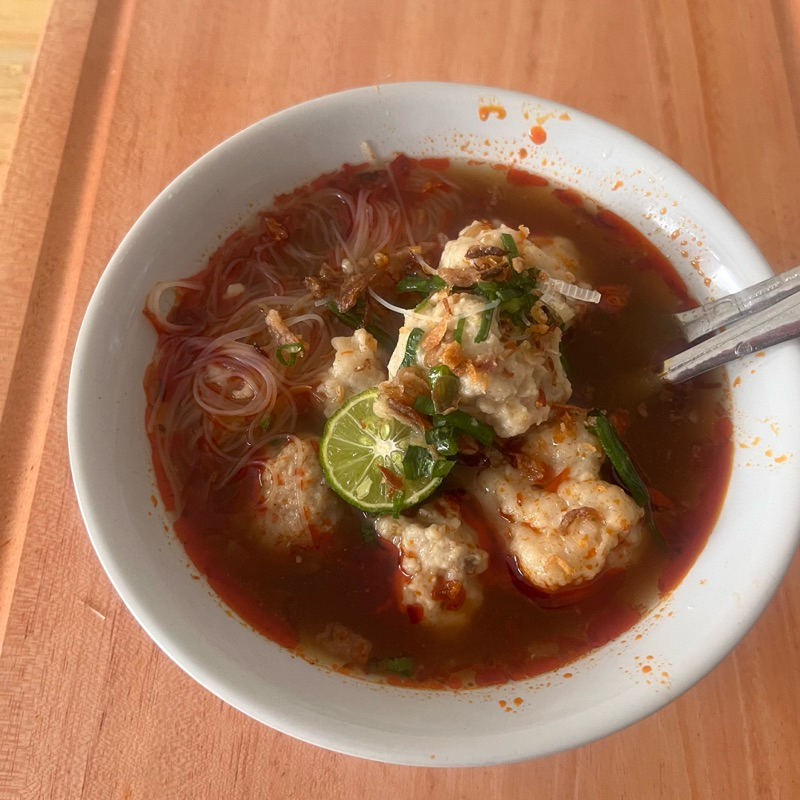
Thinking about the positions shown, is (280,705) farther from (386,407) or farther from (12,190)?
(12,190)

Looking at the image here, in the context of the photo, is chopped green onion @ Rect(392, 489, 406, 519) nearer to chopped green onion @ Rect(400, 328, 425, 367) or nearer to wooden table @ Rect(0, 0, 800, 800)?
chopped green onion @ Rect(400, 328, 425, 367)

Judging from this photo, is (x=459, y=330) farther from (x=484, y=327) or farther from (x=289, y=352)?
(x=289, y=352)

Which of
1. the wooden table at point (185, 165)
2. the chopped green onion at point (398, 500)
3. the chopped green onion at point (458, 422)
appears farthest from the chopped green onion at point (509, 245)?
the wooden table at point (185, 165)

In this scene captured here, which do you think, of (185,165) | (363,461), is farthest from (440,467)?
(185,165)

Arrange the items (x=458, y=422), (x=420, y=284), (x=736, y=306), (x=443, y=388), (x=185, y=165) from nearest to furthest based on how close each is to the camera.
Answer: (x=443, y=388)
(x=458, y=422)
(x=736, y=306)
(x=420, y=284)
(x=185, y=165)

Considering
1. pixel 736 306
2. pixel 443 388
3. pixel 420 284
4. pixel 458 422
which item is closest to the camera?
pixel 443 388
